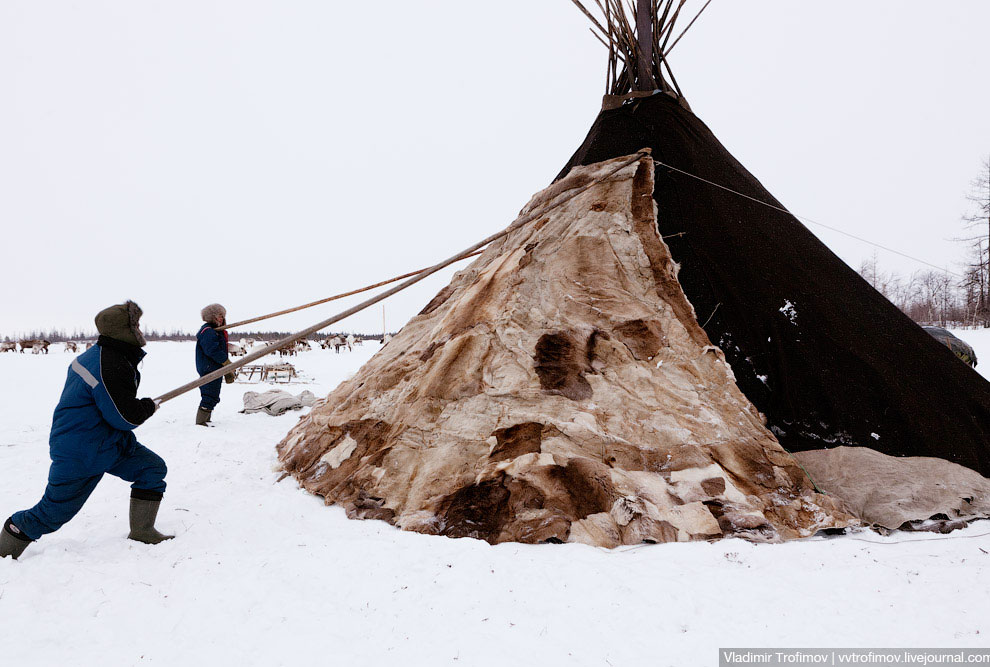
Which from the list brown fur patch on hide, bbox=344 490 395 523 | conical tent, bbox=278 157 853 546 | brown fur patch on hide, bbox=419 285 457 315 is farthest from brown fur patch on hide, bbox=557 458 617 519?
brown fur patch on hide, bbox=419 285 457 315

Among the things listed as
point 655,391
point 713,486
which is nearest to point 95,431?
point 655,391

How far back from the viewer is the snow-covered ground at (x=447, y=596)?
212 cm

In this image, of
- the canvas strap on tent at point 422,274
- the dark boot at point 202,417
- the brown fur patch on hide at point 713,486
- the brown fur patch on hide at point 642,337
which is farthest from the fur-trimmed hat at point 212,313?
the brown fur patch on hide at point 713,486

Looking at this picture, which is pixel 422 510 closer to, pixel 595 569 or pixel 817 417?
pixel 595 569

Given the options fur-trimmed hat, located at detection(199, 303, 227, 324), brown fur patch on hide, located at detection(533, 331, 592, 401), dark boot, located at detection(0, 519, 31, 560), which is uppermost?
fur-trimmed hat, located at detection(199, 303, 227, 324)

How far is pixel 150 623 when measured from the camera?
231 cm

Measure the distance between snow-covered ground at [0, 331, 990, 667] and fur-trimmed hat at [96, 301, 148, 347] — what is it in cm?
130

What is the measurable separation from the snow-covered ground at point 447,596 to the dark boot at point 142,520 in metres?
0.08

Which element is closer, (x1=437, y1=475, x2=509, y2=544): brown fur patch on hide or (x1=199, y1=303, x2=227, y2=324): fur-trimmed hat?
(x1=437, y1=475, x2=509, y2=544): brown fur patch on hide

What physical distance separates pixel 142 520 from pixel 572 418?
9.59 ft

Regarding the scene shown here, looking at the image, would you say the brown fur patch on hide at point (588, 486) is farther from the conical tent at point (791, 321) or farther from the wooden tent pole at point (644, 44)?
the wooden tent pole at point (644, 44)

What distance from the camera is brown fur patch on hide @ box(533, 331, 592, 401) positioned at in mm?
3721

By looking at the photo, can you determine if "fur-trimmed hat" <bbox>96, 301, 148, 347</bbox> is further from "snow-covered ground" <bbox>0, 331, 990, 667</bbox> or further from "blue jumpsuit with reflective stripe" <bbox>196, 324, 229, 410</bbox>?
"blue jumpsuit with reflective stripe" <bbox>196, 324, 229, 410</bbox>

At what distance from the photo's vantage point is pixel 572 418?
11.7ft
